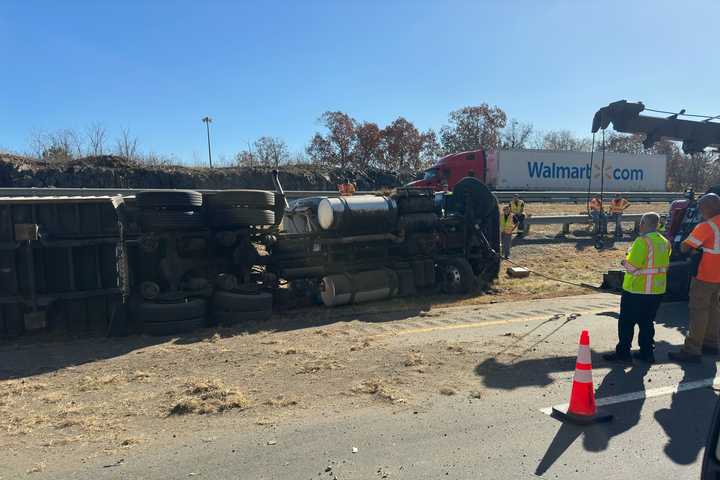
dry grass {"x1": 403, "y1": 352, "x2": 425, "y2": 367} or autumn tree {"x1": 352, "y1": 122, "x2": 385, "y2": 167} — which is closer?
dry grass {"x1": 403, "y1": 352, "x2": 425, "y2": 367}

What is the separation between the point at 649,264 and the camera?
5.52 metres

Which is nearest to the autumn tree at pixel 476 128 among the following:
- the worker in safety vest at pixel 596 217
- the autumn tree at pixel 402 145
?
the autumn tree at pixel 402 145

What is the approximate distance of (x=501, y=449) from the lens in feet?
11.9

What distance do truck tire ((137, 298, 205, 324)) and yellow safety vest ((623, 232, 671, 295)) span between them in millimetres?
5329

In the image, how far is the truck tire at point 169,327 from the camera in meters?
6.80

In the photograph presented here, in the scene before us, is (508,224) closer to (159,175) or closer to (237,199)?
(237,199)

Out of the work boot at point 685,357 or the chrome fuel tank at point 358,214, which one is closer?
the work boot at point 685,357

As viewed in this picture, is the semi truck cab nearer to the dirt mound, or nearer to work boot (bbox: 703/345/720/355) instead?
the dirt mound

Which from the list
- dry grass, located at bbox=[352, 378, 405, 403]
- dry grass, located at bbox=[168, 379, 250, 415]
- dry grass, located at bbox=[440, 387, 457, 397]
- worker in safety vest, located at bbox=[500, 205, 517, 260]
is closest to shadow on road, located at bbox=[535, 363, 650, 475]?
dry grass, located at bbox=[440, 387, 457, 397]

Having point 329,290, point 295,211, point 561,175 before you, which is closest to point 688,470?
point 329,290

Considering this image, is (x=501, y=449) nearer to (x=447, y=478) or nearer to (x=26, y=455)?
(x=447, y=478)

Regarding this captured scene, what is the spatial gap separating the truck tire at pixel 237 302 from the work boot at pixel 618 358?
4483 mm

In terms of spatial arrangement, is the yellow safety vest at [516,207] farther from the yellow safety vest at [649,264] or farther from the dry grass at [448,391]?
the dry grass at [448,391]

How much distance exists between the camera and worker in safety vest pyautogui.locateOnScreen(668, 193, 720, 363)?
567cm
